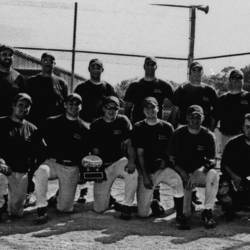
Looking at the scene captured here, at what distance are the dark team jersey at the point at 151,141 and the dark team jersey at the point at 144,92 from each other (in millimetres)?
741

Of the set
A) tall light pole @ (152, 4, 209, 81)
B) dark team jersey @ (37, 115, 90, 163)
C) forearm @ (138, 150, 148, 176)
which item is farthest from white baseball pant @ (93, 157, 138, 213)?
tall light pole @ (152, 4, 209, 81)

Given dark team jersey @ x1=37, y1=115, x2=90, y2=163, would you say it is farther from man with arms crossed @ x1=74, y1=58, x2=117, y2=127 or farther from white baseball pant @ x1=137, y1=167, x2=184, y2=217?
white baseball pant @ x1=137, y1=167, x2=184, y2=217

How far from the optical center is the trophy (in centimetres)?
565

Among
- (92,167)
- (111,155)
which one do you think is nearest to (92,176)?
(92,167)

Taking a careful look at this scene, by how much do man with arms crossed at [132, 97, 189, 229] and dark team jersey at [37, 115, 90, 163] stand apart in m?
0.74

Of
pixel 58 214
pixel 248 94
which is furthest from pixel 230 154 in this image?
pixel 58 214

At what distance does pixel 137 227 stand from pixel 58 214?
1154 mm

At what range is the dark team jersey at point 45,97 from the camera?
6168 mm

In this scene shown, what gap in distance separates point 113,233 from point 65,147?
58.5 inches

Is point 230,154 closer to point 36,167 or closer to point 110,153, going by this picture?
point 110,153

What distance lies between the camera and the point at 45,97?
6168 millimetres

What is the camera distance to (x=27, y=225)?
201 inches

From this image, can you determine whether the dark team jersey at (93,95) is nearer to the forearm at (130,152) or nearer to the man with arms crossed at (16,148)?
the forearm at (130,152)

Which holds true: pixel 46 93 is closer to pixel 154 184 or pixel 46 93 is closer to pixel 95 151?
pixel 95 151
